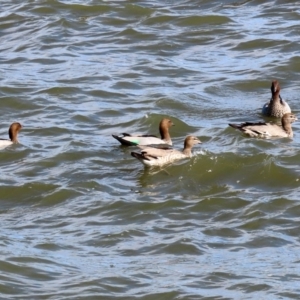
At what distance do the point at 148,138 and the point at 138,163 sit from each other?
25.6 inches

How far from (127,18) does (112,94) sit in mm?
5813

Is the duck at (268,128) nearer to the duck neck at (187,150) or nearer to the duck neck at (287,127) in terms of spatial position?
the duck neck at (287,127)

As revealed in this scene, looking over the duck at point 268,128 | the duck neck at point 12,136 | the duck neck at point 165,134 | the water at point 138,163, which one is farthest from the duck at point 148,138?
the duck neck at point 12,136

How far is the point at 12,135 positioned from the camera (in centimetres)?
1644

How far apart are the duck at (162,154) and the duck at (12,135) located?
213 centimetres

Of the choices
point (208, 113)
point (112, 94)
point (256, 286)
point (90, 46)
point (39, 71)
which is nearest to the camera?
point (256, 286)

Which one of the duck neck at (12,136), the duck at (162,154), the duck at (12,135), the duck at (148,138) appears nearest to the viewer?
the duck at (162,154)

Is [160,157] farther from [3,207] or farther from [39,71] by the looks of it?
[39,71]

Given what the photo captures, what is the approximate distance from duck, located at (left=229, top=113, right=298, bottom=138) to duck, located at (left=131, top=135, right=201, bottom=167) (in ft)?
3.40

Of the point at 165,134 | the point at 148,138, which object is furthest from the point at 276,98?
the point at 148,138

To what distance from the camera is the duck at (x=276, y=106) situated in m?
17.7

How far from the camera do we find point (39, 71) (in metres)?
20.9

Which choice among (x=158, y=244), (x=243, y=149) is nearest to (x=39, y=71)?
(x=243, y=149)

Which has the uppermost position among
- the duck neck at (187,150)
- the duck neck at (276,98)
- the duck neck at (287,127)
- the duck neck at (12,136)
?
the duck neck at (12,136)
